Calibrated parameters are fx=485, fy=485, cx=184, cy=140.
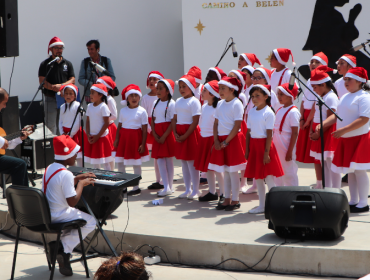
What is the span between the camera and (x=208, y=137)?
522 cm

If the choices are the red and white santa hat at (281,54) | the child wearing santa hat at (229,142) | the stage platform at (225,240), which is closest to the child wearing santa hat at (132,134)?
the stage platform at (225,240)

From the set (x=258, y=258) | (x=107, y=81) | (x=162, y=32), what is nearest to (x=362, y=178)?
(x=258, y=258)

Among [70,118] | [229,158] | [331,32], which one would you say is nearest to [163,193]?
[229,158]

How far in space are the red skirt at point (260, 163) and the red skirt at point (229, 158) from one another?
16 cm

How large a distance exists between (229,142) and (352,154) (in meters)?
1.18

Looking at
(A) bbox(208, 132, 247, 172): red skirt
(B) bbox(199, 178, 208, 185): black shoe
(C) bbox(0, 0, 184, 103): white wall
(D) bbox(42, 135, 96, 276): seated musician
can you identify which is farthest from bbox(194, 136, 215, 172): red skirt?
(C) bbox(0, 0, 184, 103): white wall

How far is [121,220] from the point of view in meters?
4.66

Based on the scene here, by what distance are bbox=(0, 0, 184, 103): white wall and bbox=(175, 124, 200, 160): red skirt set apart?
4.11 m

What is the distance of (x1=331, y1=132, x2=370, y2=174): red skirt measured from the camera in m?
4.45

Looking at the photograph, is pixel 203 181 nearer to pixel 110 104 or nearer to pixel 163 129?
pixel 163 129

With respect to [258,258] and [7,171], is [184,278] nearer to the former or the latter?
[258,258]

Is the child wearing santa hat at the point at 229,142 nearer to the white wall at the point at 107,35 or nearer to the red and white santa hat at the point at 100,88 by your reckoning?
the red and white santa hat at the point at 100,88

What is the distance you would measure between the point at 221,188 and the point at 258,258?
1560 millimetres

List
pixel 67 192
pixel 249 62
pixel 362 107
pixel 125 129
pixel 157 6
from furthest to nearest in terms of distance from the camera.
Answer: pixel 157 6 < pixel 249 62 < pixel 125 129 < pixel 362 107 < pixel 67 192
